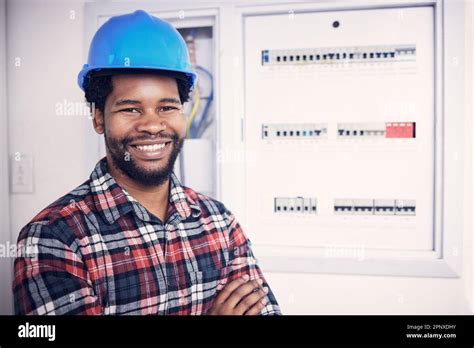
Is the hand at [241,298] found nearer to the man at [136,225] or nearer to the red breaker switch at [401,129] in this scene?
the man at [136,225]

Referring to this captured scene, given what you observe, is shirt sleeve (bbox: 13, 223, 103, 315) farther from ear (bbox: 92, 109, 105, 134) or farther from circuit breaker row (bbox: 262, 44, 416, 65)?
circuit breaker row (bbox: 262, 44, 416, 65)

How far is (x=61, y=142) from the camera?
107 cm

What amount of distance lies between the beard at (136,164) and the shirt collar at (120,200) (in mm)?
33

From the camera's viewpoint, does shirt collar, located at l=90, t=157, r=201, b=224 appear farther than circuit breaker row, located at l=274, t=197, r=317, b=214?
No

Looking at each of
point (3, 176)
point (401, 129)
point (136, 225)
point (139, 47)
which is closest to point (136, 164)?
point (136, 225)

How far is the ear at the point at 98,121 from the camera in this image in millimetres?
993

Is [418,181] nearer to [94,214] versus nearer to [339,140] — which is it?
[339,140]

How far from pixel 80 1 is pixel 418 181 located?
105 cm

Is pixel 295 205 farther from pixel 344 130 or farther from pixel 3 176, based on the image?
pixel 3 176

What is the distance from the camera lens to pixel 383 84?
103 cm

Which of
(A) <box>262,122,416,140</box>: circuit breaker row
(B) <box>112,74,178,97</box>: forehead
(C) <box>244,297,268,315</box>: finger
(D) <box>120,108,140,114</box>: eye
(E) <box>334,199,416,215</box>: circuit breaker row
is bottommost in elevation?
(C) <box>244,297,268,315</box>: finger

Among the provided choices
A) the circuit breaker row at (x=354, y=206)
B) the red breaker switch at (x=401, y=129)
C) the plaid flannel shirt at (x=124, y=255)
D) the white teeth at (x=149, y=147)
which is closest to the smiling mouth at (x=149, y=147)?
the white teeth at (x=149, y=147)

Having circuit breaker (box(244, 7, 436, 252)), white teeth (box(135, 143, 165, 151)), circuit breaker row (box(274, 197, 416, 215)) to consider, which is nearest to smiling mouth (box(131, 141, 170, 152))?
white teeth (box(135, 143, 165, 151))

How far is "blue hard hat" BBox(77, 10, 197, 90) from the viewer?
0.93m
